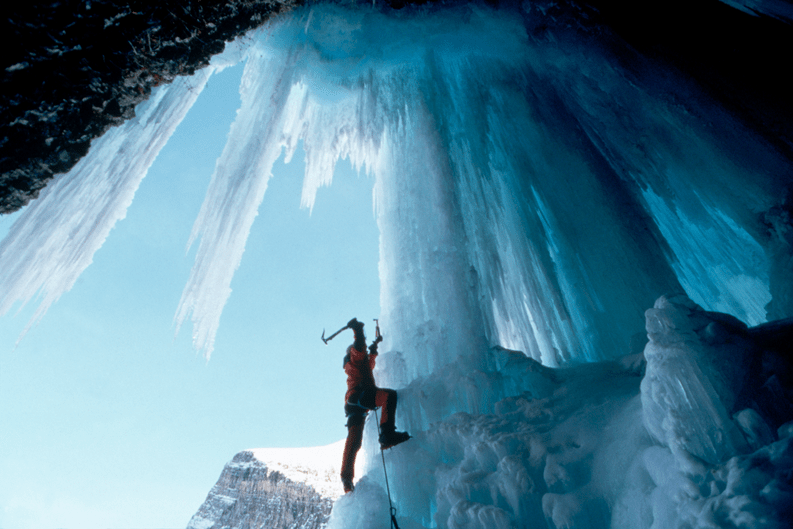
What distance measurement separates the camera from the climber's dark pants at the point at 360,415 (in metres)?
4.04

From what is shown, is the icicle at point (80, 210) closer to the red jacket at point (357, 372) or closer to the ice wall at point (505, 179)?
the ice wall at point (505, 179)

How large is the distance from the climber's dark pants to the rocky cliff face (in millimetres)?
15245

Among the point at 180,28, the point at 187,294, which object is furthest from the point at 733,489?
the point at 187,294

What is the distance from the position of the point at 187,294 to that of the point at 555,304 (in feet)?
21.9

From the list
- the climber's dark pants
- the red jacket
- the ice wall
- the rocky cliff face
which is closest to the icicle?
the ice wall

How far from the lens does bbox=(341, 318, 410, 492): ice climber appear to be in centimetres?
400

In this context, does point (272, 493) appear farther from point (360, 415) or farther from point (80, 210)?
point (80, 210)

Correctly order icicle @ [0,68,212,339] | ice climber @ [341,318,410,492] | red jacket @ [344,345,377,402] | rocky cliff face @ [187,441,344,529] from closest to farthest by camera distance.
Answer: ice climber @ [341,318,410,492] → red jacket @ [344,345,377,402] → icicle @ [0,68,212,339] → rocky cliff face @ [187,441,344,529]

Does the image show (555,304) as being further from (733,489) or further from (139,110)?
(139,110)

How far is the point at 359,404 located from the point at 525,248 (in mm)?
4407

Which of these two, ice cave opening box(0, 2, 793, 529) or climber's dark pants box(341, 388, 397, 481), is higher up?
ice cave opening box(0, 2, 793, 529)

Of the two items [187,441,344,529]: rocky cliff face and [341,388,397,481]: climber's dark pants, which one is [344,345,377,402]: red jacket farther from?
[187,441,344,529]: rocky cliff face

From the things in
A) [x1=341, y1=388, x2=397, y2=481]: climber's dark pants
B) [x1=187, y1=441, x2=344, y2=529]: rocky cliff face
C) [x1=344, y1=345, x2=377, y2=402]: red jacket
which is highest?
[x1=344, y1=345, x2=377, y2=402]: red jacket

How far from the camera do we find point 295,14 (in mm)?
6727
